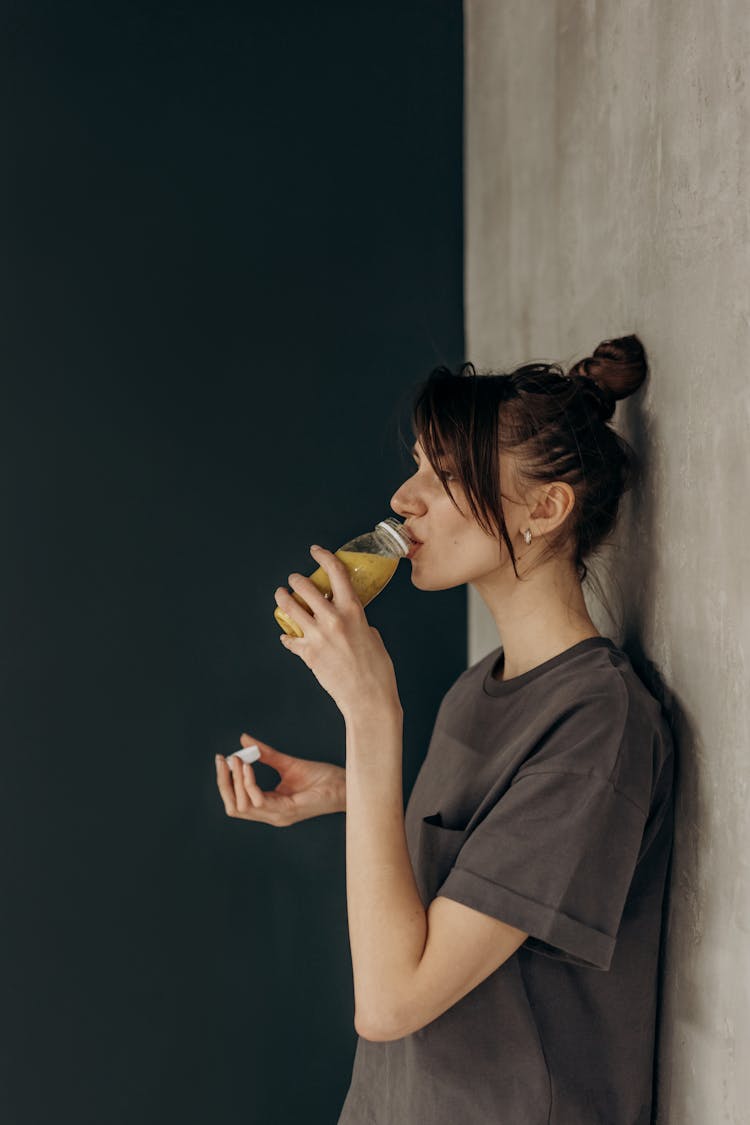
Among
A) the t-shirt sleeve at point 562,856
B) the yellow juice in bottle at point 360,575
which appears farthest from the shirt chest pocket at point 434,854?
the yellow juice in bottle at point 360,575

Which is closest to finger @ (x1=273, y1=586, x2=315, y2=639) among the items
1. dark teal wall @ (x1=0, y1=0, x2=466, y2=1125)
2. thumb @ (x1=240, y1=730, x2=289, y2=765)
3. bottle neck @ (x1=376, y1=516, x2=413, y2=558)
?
bottle neck @ (x1=376, y1=516, x2=413, y2=558)

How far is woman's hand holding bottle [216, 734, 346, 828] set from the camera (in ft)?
3.95

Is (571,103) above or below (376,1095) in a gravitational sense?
above

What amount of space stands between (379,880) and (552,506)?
0.39 meters

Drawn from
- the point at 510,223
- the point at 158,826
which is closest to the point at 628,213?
the point at 510,223

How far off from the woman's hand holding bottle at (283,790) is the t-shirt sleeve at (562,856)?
0.47 m

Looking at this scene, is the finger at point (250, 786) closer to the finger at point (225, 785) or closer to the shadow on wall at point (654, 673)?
the finger at point (225, 785)

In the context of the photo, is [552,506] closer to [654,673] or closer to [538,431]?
[538,431]

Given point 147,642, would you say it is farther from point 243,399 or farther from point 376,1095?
point 376,1095

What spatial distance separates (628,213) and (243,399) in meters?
0.78

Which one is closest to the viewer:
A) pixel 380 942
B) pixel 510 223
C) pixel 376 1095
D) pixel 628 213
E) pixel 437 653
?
pixel 380 942

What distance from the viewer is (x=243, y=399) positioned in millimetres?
1589

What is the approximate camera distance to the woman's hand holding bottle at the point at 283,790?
1.21m

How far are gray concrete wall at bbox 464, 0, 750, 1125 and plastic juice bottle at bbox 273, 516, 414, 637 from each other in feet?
0.83
